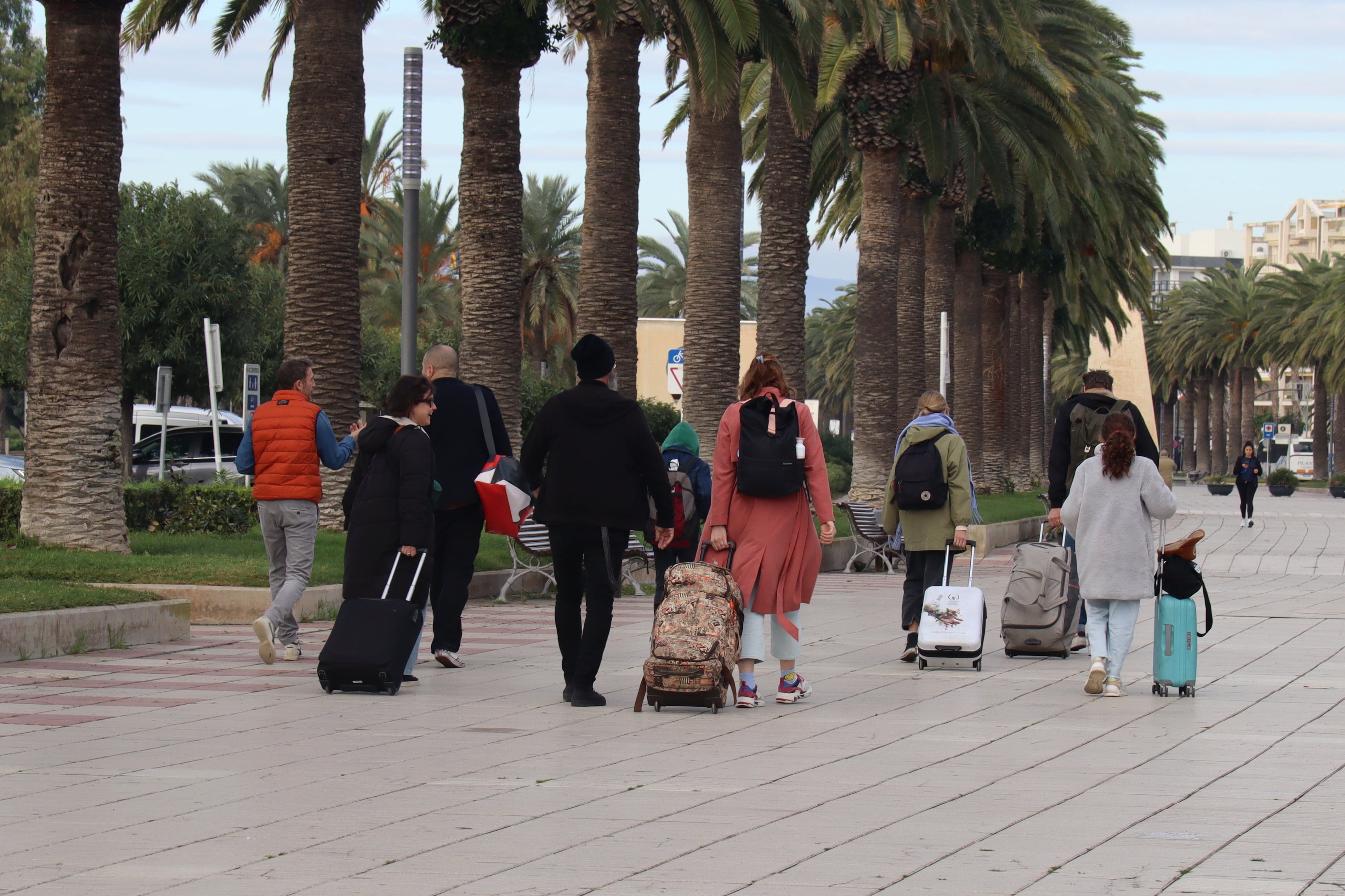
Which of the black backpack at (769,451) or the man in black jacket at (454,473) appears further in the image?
the man in black jacket at (454,473)

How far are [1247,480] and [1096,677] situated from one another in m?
27.7

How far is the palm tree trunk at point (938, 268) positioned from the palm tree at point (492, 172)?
15594mm

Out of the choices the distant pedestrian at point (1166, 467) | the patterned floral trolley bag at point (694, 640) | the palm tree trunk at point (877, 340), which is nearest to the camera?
the patterned floral trolley bag at point (694, 640)

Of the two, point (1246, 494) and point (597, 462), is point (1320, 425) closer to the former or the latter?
point (1246, 494)

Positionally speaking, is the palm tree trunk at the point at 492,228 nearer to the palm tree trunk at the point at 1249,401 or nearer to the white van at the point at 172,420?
the white van at the point at 172,420

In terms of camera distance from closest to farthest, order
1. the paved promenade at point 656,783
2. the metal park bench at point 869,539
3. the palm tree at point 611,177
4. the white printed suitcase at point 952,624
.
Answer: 1. the paved promenade at point 656,783
2. the white printed suitcase at point 952,624
3. the palm tree at point 611,177
4. the metal park bench at point 869,539

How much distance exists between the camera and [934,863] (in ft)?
17.1

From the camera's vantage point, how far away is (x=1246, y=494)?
117 ft

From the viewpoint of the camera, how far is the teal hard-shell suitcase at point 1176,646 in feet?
30.2

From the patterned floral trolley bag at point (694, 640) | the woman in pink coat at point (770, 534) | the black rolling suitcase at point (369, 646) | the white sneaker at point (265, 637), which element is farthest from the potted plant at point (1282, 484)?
the black rolling suitcase at point (369, 646)

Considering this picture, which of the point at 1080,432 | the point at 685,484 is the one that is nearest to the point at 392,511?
the point at 685,484

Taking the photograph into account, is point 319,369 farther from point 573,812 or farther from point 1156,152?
point 1156,152

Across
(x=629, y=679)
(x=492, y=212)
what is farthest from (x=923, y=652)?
(x=492, y=212)

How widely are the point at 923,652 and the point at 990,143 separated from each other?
20605 mm
